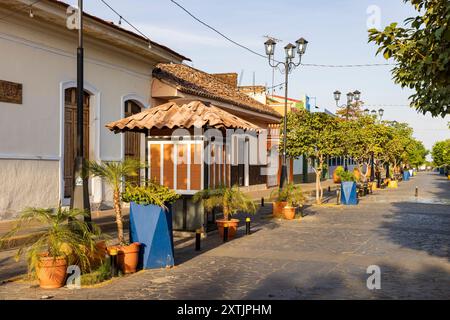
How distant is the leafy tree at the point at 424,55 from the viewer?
6.20 m

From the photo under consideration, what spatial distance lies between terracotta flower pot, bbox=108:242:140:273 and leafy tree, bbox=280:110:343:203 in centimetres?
1242

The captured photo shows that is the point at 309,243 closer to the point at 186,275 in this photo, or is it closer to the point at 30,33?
the point at 186,275

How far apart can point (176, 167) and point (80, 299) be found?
656cm

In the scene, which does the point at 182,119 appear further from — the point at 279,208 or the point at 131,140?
the point at 131,140

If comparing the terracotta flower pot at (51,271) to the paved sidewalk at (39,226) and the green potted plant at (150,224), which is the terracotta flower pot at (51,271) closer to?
the green potted plant at (150,224)

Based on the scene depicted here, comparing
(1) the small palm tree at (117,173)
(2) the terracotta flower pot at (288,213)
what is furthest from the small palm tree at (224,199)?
(2) the terracotta flower pot at (288,213)

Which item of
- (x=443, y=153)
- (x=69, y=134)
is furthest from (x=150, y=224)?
→ (x=443, y=153)

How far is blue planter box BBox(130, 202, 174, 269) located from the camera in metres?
8.34

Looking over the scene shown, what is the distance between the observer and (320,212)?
61.1ft

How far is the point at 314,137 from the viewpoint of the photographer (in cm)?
1969

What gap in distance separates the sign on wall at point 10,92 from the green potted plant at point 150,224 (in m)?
5.76

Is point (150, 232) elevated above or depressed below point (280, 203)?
above

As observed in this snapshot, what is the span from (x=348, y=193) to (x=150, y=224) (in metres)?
15.2
